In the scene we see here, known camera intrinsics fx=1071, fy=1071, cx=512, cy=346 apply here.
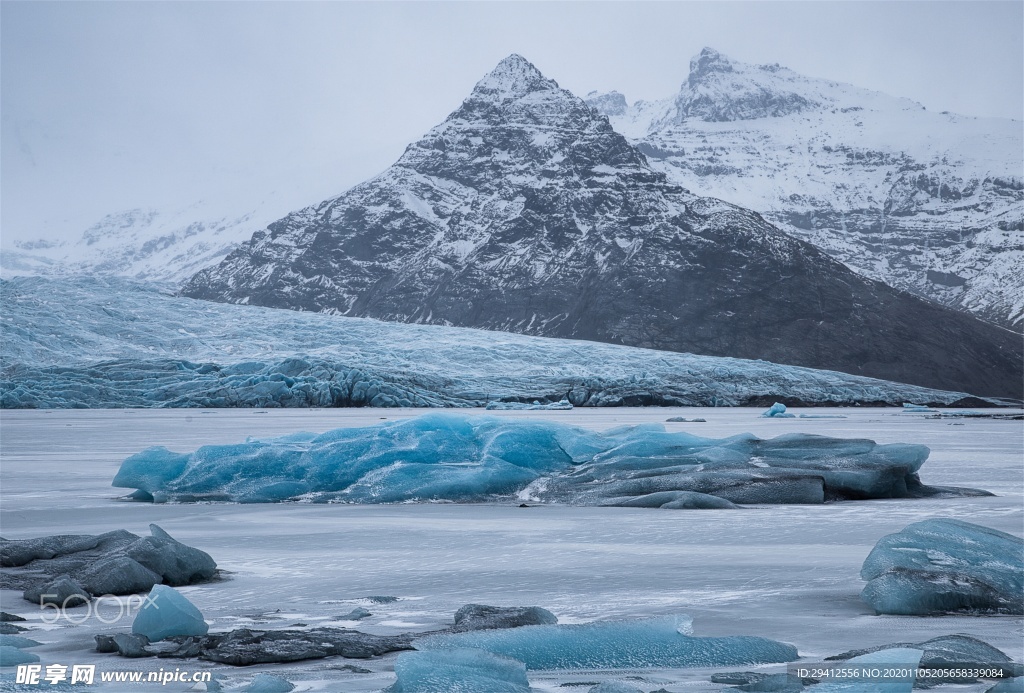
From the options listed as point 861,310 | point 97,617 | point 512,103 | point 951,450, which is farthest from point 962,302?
point 97,617

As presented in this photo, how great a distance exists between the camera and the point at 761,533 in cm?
480

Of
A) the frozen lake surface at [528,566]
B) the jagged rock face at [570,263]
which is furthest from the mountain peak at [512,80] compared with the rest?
the frozen lake surface at [528,566]

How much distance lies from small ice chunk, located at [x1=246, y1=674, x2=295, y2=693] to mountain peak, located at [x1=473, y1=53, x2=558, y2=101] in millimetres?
131320

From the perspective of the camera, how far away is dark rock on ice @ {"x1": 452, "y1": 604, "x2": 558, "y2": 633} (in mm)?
2740

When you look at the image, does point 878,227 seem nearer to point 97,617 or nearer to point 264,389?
point 264,389

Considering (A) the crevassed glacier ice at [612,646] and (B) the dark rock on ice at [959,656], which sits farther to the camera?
(A) the crevassed glacier ice at [612,646]

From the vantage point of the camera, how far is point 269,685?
2.19 m

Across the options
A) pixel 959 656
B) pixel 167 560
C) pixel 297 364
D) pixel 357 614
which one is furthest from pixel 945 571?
pixel 297 364

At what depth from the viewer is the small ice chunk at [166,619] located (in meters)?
2.71

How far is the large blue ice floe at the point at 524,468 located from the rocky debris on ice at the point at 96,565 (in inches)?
94.4

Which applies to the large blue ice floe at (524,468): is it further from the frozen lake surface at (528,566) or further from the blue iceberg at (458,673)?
the blue iceberg at (458,673)

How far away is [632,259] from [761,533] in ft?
311

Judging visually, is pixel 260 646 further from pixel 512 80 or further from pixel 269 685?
pixel 512 80

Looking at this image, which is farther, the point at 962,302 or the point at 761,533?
the point at 962,302
